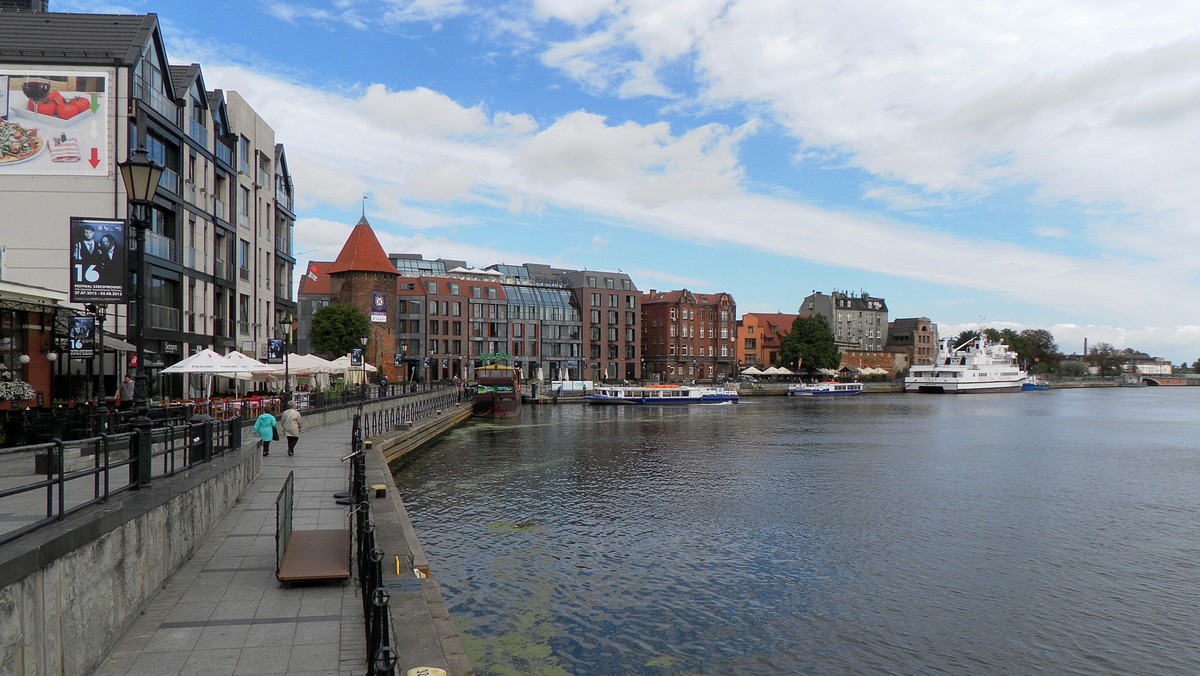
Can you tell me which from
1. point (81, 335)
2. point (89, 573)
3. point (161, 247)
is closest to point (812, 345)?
point (161, 247)

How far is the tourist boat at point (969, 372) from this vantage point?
12800cm

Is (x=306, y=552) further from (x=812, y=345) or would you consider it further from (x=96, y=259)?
(x=812, y=345)

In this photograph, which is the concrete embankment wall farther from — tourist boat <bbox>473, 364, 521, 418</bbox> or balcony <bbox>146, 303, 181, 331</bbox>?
tourist boat <bbox>473, 364, 521, 418</bbox>

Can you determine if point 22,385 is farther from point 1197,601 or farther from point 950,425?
point 950,425

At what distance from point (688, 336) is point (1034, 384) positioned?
273 feet

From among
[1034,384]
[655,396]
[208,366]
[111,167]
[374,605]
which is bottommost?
[1034,384]

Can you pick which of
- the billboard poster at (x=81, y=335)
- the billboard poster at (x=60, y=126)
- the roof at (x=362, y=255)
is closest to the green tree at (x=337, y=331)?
the roof at (x=362, y=255)

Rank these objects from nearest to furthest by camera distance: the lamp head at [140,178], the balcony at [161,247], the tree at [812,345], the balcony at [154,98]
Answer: the lamp head at [140,178] → the balcony at [154,98] → the balcony at [161,247] → the tree at [812,345]

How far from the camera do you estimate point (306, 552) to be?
1172 cm

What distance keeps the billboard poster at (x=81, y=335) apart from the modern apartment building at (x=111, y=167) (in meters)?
5.04

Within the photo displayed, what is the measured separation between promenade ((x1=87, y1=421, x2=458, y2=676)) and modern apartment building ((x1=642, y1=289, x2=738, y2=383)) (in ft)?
371

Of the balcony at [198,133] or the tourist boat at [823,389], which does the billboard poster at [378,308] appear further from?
the tourist boat at [823,389]

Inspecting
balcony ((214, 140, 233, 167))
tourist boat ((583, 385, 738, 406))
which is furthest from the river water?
tourist boat ((583, 385, 738, 406))

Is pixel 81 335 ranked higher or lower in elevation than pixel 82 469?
higher
